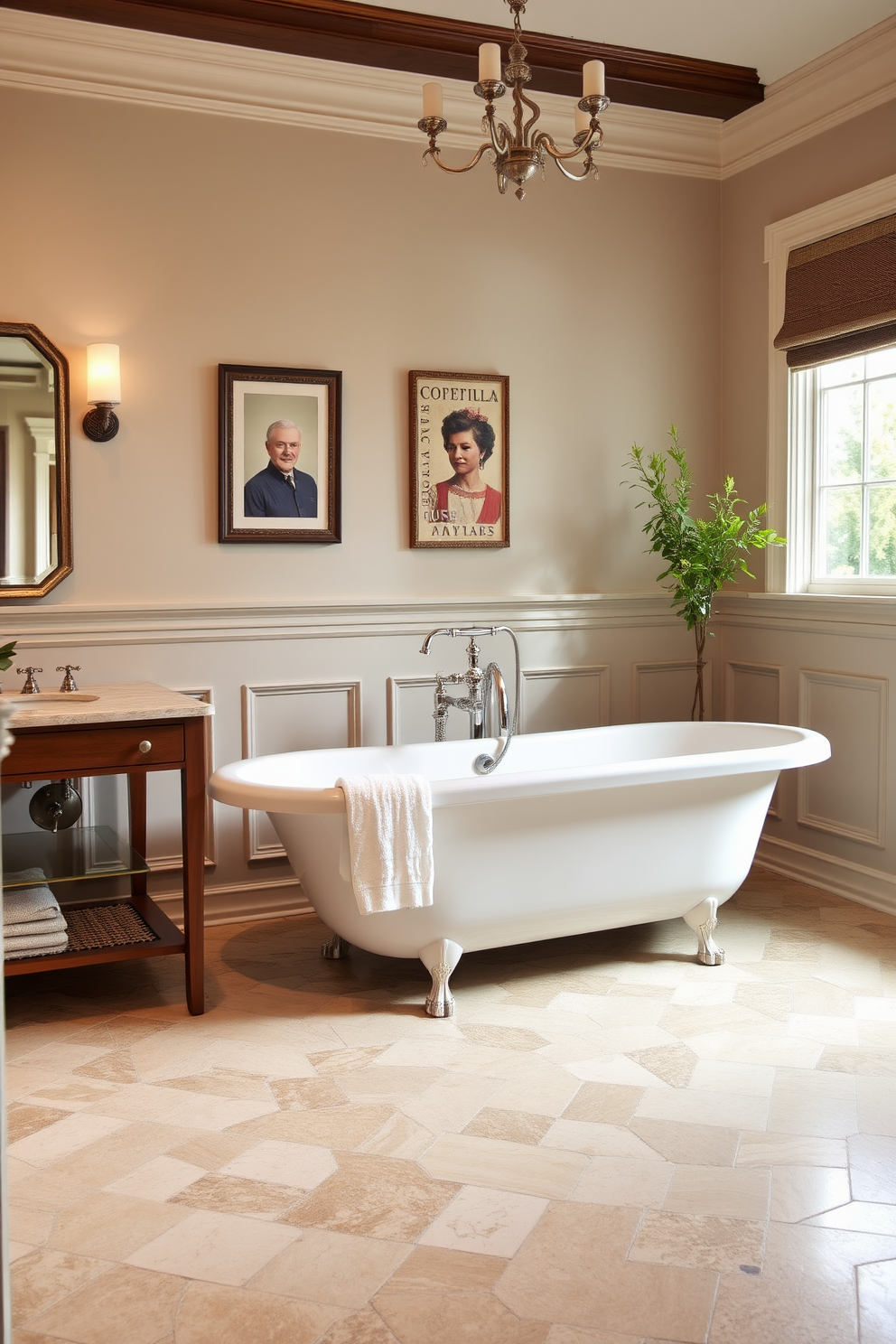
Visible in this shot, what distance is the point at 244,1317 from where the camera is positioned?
1634 mm

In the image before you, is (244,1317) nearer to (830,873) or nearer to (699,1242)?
(699,1242)

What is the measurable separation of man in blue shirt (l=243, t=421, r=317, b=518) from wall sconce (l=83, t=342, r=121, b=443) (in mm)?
475

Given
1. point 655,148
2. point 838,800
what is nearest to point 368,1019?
point 838,800

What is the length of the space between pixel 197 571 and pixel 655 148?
7.54 feet

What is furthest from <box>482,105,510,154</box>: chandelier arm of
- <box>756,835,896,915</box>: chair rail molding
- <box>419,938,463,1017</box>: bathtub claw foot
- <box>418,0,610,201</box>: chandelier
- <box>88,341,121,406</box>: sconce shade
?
<box>756,835,896,915</box>: chair rail molding

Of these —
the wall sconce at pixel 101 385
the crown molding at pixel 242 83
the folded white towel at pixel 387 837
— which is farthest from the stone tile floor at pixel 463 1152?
the crown molding at pixel 242 83

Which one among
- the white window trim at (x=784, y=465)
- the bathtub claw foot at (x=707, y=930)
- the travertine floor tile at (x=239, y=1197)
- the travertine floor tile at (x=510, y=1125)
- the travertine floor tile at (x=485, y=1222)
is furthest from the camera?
the white window trim at (x=784, y=465)

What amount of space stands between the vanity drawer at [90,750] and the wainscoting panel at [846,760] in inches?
87.1

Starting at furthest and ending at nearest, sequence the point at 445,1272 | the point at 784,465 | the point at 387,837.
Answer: the point at 784,465, the point at 387,837, the point at 445,1272

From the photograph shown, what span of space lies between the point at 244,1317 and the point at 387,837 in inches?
43.9

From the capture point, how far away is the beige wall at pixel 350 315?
10.8 feet

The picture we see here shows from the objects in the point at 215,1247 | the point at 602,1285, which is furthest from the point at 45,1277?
the point at 602,1285

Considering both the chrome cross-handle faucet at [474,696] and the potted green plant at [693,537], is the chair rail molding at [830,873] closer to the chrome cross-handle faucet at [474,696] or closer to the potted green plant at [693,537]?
the potted green plant at [693,537]

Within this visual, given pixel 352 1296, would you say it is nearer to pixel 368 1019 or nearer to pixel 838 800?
pixel 368 1019
